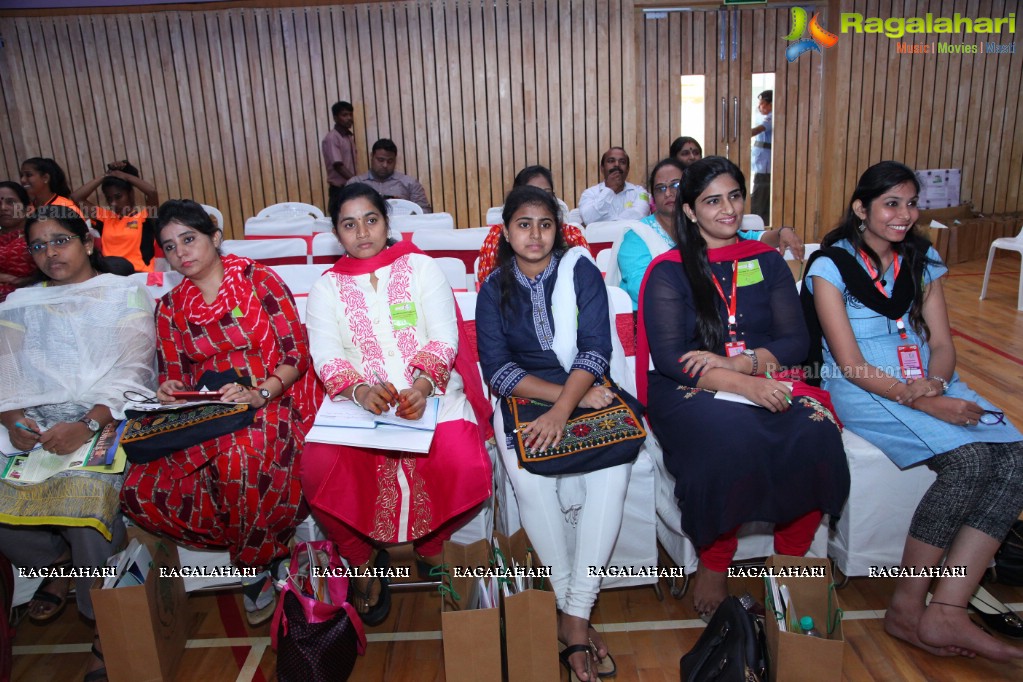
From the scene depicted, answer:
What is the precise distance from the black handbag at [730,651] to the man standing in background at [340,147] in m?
6.63

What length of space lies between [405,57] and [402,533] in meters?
6.89

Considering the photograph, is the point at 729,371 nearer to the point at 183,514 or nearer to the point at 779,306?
the point at 779,306

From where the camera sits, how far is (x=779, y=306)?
7.83 ft

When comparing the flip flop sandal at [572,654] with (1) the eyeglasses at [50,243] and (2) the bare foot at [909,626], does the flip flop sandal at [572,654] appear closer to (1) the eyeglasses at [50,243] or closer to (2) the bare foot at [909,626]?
(2) the bare foot at [909,626]

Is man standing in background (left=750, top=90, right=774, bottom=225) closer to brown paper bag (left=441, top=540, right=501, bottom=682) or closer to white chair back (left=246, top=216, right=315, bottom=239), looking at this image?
white chair back (left=246, top=216, right=315, bottom=239)

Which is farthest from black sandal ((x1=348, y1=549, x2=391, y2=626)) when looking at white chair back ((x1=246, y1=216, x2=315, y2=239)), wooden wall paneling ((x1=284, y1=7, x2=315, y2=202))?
wooden wall paneling ((x1=284, y1=7, x2=315, y2=202))

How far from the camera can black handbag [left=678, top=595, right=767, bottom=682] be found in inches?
69.2

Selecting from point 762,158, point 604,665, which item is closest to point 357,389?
point 604,665

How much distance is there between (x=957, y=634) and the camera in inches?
77.5

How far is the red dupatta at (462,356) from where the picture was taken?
2.48 m

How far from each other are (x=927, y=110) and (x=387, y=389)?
8.51m

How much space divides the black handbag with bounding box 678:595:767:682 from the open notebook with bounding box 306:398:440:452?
925mm

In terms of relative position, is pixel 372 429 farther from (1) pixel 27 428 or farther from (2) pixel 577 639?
(1) pixel 27 428

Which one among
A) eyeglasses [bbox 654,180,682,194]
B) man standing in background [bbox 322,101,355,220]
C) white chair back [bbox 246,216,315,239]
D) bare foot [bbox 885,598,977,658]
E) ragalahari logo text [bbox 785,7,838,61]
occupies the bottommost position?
bare foot [bbox 885,598,977,658]
